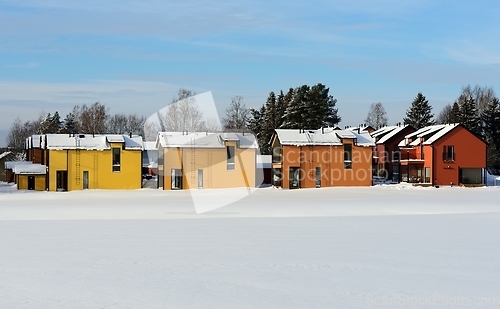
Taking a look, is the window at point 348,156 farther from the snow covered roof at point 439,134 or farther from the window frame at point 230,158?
the window frame at point 230,158

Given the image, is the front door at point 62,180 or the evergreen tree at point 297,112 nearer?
the front door at point 62,180

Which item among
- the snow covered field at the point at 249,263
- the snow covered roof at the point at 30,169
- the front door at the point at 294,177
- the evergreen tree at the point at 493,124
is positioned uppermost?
the evergreen tree at the point at 493,124

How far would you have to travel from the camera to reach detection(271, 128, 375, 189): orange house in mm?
51188

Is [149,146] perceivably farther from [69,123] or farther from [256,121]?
[69,123]

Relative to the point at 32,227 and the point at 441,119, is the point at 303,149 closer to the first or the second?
the point at 32,227

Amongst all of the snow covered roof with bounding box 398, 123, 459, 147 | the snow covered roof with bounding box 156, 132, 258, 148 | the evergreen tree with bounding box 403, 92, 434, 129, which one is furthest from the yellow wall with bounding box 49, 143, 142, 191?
the evergreen tree with bounding box 403, 92, 434, 129

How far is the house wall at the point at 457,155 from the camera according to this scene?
173 ft

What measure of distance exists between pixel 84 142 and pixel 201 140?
10303mm

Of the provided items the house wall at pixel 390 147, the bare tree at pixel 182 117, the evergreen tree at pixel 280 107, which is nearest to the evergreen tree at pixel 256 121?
the evergreen tree at pixel 280 107

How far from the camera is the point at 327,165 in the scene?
5188cm

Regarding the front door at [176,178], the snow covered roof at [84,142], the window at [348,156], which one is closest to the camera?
the snow covered roof at [84,142]

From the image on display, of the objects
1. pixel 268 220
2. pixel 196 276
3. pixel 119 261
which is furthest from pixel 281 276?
pixel 268 220

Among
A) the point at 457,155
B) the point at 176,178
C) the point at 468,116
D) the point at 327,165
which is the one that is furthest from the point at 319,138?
the point at 468,116

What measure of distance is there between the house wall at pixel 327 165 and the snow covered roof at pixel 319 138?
1.31 ft
